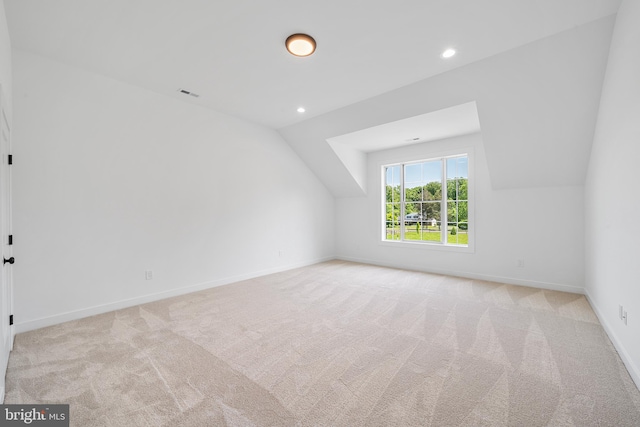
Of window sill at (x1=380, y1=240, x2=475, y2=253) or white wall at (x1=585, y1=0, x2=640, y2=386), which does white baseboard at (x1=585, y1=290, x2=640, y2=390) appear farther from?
window sill at (x1=380, y1=240, x2=475, y2=253)

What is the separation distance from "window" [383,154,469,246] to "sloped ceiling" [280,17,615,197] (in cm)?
82

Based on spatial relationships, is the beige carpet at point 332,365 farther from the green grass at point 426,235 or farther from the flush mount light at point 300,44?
the flush mount light at point 300,44

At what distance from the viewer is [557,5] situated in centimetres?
217

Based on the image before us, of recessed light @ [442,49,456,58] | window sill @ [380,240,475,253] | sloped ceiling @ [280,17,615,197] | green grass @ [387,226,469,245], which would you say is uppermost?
recessed light @ [442,49,456,58]

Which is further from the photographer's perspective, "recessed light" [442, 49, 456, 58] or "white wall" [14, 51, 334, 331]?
"white wall" [14, 51, 334, 331]

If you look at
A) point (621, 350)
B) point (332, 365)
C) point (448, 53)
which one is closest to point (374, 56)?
point (448, 53)

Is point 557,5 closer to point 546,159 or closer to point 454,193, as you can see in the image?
point 546,159

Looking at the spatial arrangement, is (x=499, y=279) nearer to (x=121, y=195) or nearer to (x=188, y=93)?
(x=188, y=93)

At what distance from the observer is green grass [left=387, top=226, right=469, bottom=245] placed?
16.9 feet

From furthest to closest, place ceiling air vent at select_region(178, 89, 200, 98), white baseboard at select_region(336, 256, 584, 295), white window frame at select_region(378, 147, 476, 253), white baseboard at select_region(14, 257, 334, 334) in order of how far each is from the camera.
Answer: white window frame at select_region(378, 147, 476, 253)
white baseboard at select_region(336, 256, 584, 295)
ceiling air vent at select_region(178, 89, 200, 98)
white baseboard at select_region(14, 257, 334, 334)

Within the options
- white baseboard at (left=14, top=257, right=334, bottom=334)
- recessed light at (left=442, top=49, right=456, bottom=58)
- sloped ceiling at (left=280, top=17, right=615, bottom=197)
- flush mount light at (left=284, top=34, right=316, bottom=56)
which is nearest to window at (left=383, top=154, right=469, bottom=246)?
sloped ceiling at (left=280, top=17, right=615, bottom=197)

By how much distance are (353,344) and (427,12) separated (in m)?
2.93

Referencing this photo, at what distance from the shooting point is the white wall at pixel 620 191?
1.96 m

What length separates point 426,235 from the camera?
5641mm
